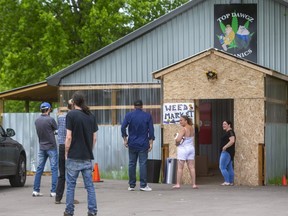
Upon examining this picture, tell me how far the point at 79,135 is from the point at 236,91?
842 centimetres

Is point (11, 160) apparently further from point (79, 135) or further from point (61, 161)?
point (79, 135)

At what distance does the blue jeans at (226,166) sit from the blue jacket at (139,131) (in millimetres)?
2421

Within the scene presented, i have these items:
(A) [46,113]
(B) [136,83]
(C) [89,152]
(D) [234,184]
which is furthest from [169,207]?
(B) [136,83]

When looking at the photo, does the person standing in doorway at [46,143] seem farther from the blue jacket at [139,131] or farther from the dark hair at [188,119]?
the dark hair at [188,119]

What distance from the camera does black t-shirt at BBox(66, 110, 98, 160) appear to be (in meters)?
13.4

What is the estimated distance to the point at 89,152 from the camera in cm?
1350

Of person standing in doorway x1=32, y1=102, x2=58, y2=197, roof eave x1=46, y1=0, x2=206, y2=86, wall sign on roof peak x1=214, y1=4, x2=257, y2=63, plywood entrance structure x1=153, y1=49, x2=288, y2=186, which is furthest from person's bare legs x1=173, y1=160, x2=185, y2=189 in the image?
roof eave x1=46, y1=0, x2=206, y2=86

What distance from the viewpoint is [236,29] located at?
2633 centimetres

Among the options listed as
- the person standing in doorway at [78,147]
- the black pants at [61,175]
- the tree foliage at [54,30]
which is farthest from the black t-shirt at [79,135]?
the tree foliage at [54,30]

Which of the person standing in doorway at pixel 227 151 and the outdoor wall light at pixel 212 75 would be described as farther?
the outdoor wall light at pixel 212 75

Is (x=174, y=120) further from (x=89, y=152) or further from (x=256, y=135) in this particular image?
(x=89, y=152)

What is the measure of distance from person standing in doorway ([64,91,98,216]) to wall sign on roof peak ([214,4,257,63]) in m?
13.2

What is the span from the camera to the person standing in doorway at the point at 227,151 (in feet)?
68.6

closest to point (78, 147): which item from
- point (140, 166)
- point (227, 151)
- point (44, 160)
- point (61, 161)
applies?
point (61, 161)
